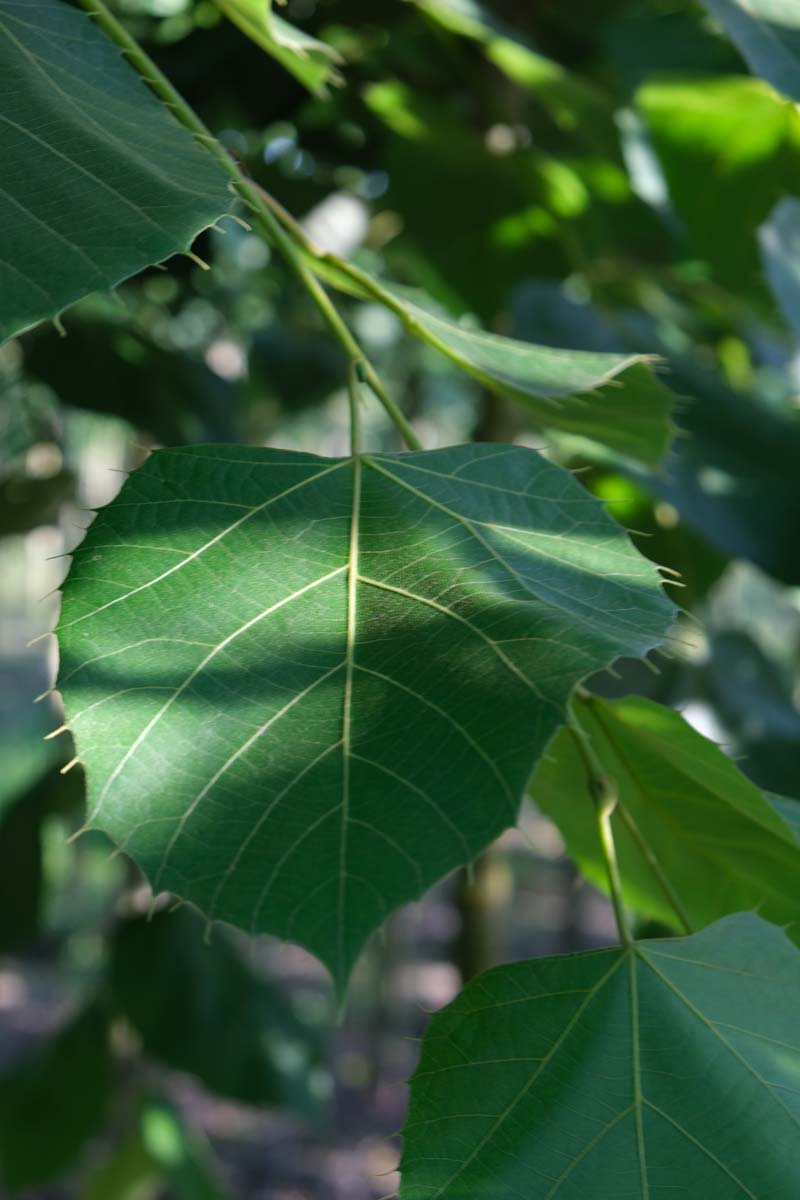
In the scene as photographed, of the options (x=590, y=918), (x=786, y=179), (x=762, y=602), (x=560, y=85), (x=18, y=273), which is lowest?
(x=590, y=918)

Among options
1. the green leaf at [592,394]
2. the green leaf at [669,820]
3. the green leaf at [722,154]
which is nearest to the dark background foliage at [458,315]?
the green leaf at [722,154]

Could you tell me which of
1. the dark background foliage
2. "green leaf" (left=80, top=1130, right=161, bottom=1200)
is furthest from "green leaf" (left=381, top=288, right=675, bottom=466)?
"green leaf" (left=80, top=1130, right=161, bottom=1200)

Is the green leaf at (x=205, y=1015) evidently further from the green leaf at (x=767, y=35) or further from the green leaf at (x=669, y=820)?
the green leaf at (x=767, y=35)

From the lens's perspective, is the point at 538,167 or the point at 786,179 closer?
the point at 786,179

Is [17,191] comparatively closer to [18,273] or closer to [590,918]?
[18,273]

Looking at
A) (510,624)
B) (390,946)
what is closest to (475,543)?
(510,624)

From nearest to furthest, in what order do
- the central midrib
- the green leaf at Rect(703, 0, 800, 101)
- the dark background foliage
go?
1. the central midrib
2. the green leaf at Rect(703, 0, 800, 101)
3. the dark background foliage

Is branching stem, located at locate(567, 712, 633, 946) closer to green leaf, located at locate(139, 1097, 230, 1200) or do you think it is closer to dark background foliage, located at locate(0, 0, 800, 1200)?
dark background foliage, located at locate(0, 0, 800, 1200)
